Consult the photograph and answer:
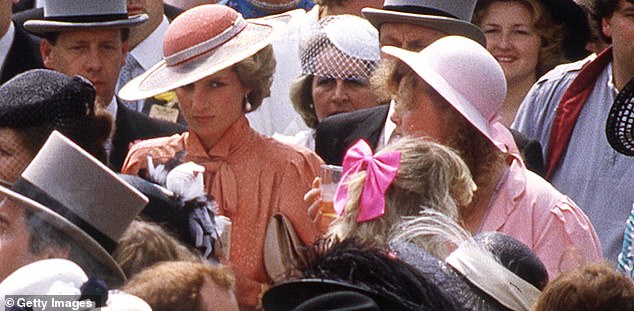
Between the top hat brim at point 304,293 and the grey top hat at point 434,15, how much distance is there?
301 centimetres

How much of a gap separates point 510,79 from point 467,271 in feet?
10.7

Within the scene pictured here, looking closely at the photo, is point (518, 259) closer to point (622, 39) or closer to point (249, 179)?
point (249, 179)

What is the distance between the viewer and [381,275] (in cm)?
339

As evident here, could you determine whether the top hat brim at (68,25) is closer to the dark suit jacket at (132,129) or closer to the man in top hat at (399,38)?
the dark suit jacket at (132,129)

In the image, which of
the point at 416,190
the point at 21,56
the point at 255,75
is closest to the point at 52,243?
the point at 416,190

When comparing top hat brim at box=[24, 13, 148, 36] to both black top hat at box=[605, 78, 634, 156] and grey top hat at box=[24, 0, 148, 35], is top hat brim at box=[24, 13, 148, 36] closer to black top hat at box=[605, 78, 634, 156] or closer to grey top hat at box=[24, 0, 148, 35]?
grey top hat at box=[24, 0, 148, 35]

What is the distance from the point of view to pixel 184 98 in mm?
6156

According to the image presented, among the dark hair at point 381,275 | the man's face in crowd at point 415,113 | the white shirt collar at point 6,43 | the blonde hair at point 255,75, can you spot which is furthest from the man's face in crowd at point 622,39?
the dark hair at point 381,275

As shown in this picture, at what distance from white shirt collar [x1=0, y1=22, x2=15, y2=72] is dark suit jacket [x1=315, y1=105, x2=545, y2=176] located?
5.19 feet

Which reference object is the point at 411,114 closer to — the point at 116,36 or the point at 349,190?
the point at 349,190

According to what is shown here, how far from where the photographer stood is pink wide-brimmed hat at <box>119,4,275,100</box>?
6.14 meters

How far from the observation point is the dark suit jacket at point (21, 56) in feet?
23.5

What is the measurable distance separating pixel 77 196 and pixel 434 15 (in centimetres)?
259

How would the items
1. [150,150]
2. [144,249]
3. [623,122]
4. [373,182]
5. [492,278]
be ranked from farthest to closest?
1. [150,150]
2. [373,182]
3. [623,122]
4. [144,249]
5. [492,278]
